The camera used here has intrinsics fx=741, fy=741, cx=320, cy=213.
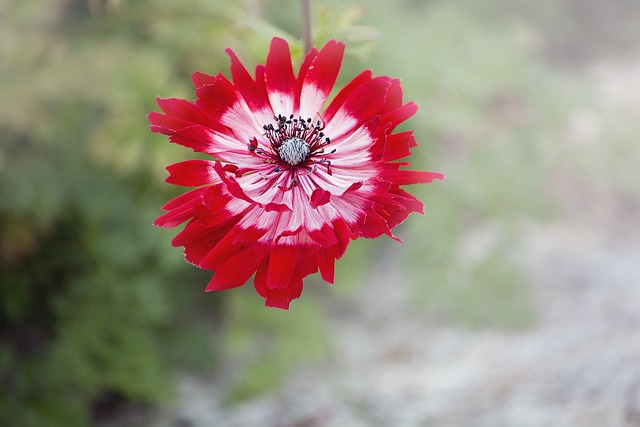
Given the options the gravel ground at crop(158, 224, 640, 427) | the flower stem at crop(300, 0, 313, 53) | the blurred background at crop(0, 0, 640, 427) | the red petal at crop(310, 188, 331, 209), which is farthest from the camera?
the blurred background at crop(0, 0, 640, 427)

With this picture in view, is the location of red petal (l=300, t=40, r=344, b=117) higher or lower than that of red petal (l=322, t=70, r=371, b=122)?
higher

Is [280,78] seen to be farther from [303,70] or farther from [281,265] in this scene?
[281,265]

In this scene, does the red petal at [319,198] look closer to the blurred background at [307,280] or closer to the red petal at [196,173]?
the red petal at [196,173]

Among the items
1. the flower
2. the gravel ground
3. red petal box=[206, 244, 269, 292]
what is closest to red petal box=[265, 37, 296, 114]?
the flower

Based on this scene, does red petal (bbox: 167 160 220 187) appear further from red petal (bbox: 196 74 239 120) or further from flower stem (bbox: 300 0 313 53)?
flower stem (bbox: 300 0 313 53)

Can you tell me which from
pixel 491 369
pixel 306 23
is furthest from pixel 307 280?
pixel 306 23

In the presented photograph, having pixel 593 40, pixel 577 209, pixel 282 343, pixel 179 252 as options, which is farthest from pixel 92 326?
pixel 593 40

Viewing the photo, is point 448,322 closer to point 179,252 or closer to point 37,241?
point 179,252

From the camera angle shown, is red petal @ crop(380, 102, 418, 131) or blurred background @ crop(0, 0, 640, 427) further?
blurred background @ crop(0, 0, 640, 427)
